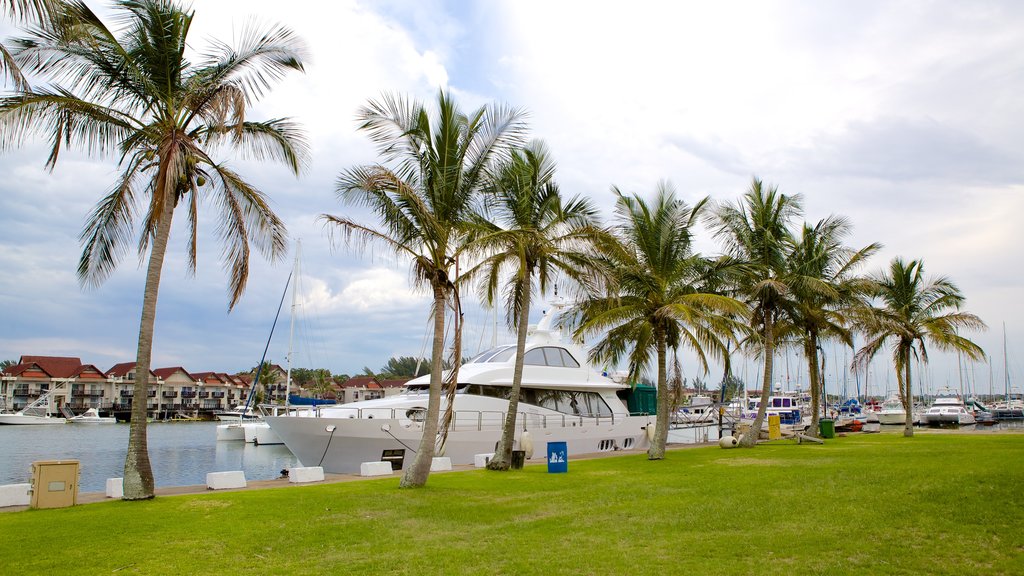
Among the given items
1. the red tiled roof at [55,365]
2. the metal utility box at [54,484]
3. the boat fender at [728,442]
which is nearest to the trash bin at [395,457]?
the metal utility box at [54,484]

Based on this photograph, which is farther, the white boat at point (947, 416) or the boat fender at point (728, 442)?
the white boat at point (947, 416)

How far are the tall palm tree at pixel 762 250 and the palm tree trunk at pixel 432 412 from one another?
12.9 metres

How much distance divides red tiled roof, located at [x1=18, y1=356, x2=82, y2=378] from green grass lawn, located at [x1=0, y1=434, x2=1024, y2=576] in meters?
81.5

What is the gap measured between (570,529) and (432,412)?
16.9 feet

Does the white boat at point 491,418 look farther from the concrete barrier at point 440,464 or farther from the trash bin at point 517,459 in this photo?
the concrete barrier at point 440,464

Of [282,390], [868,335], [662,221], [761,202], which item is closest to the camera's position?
[662,221]

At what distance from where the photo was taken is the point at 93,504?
10555 mm

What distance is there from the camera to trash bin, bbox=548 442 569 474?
16156 millimetres

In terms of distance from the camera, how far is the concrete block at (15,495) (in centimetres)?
1019

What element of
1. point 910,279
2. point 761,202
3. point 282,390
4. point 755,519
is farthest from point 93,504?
point 282,390

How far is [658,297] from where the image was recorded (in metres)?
19.2

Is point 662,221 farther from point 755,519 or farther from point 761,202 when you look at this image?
point 755,519

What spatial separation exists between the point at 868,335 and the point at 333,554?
25.5 metres

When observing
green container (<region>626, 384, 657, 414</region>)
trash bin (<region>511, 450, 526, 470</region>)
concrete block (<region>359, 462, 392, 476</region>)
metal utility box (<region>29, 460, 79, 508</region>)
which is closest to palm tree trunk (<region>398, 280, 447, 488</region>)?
concrete block (<region>359, 462, 392, 476</region>)
